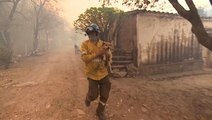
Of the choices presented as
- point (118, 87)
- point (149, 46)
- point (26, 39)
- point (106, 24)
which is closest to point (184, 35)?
point (149, 46)

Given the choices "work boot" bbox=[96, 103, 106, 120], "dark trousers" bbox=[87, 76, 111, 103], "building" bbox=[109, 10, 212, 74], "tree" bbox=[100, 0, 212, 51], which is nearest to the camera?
"dark trousers" bbox=[87, 76, 111, 103]

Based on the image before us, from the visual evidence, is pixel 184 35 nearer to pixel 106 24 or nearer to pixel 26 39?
pixel 106 24

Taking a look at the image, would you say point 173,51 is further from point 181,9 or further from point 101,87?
point 101,87

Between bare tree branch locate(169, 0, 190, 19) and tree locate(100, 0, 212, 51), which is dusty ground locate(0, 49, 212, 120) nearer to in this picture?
tree locate(100, 0, 212, 51)

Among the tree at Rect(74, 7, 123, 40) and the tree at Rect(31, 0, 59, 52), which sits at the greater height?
the tree at Rect(31, 0, 59, 52)

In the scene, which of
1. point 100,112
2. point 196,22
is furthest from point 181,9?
point 100,112

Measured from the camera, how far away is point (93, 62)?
19.7 feet

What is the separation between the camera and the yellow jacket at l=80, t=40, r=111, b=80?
5.96 metres

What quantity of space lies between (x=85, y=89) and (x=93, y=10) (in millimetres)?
7751

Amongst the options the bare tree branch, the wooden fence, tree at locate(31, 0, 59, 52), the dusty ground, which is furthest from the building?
tree at locate(31, 0, 59, 52)

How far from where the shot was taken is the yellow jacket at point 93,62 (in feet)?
19.5

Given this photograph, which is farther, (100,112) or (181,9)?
(181,9)

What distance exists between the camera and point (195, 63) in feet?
56.4

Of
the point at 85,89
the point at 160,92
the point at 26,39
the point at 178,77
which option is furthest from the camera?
the point at 26,39
